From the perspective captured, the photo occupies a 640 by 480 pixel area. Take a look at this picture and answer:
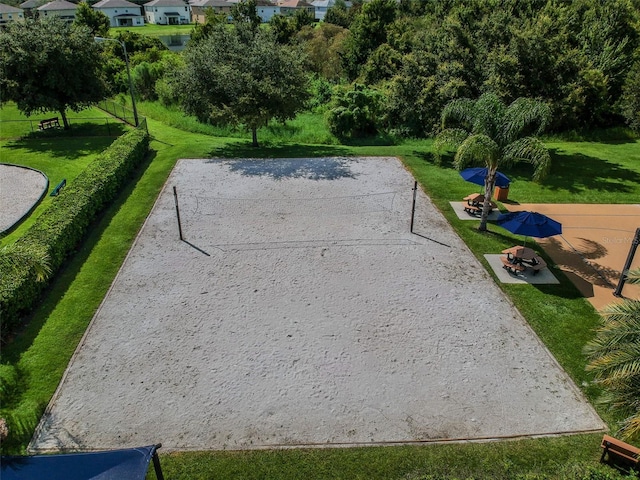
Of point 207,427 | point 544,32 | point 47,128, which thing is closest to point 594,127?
point 544,32

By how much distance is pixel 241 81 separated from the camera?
75.4ft

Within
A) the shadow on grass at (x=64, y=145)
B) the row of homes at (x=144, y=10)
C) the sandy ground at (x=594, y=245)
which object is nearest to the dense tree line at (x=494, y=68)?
the shadow on grass at (x=64, y=145)

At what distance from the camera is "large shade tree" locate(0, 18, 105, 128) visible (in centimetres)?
2666

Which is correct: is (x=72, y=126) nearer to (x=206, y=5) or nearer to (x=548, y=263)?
(x=548, y=263)

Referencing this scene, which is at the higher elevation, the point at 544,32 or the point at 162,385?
the point at 544,32

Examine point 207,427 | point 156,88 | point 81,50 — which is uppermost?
point 81,50

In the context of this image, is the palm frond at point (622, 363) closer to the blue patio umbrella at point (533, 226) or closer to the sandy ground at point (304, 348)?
the sandy ground at point (304, 348)

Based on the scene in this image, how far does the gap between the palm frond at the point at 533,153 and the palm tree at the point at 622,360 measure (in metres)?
6.06

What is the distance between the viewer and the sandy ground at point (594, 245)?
555 inches

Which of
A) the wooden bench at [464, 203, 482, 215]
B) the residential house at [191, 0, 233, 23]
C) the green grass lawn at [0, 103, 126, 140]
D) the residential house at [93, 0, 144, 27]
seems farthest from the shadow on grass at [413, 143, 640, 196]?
the residential house at [191, 0, 233, 23]

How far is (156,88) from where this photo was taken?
37.4m

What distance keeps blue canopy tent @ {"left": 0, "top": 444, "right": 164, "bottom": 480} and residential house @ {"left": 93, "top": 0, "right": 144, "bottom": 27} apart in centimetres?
11934

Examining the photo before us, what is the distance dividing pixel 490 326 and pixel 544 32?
17.8 m

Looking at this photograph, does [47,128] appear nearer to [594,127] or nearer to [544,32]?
[544,32]
